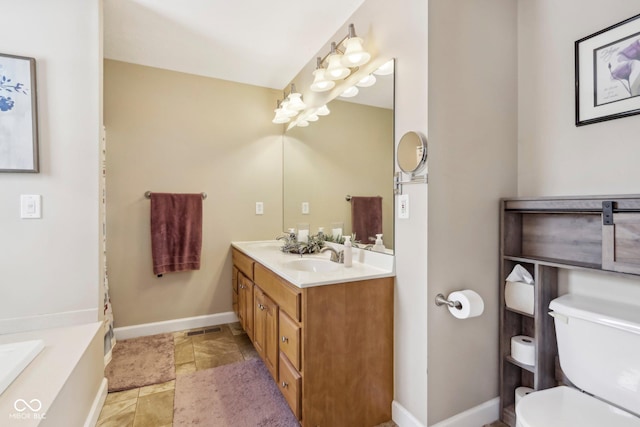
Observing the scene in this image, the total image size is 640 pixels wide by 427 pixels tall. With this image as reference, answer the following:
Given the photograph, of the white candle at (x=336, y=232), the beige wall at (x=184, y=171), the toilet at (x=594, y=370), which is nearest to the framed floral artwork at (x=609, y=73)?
the toilet at (x=594, y=370)

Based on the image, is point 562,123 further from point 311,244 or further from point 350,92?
point 311,244

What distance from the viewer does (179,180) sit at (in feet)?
9.07

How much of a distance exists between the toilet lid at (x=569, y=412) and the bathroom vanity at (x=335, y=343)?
0.64 m

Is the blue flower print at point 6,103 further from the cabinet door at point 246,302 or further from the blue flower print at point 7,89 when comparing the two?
the cabinet door at point 246,302

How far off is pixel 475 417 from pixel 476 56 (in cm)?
188

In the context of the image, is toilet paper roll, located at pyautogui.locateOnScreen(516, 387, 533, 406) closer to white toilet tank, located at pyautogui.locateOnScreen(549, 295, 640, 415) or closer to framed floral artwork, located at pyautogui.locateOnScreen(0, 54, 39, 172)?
white toilet tank, located at pyautogui.locateOnScreen(549, 295, 640, 415)

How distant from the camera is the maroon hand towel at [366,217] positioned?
1827mm

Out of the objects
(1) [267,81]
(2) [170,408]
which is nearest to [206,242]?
(2) [170,408]

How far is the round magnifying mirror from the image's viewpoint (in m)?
1.43

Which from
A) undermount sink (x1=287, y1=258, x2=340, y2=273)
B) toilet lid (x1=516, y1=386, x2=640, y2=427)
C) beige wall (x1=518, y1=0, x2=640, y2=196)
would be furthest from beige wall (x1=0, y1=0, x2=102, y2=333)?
beige wall (x1=518, y1=0, x2=640, y2=196)

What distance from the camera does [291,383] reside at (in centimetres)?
152

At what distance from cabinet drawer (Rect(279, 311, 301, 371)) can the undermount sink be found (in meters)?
0.44

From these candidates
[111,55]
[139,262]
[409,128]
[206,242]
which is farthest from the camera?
[206,242]

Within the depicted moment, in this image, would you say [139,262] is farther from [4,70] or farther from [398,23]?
[398,23]
